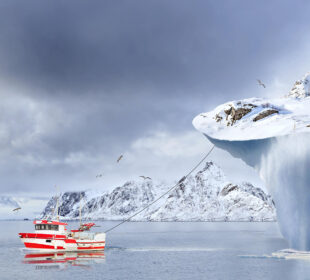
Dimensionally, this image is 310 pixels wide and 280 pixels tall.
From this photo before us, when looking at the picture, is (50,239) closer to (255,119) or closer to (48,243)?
(48,243)

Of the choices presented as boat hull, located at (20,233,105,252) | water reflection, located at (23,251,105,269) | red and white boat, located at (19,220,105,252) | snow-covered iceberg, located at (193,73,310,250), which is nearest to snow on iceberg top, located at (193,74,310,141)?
snow-covered iceberg, located at (193,73,310,250)

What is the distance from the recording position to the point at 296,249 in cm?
3866

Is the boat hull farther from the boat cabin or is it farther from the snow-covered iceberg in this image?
the snow-covered iceberg

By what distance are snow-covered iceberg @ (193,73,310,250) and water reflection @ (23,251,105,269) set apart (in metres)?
21.9

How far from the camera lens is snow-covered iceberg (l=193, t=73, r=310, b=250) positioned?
35781 mm

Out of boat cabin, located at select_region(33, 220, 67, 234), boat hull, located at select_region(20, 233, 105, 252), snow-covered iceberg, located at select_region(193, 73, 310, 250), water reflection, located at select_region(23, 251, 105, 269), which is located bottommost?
water reflection, located at select_region(23, 251, 105, 269)

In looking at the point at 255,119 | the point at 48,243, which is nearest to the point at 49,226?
the point at 48,243

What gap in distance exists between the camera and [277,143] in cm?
3675

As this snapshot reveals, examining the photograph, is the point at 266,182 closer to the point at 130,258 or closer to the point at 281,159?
the point at 281,159

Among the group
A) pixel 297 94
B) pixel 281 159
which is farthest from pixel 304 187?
pixel 297 94

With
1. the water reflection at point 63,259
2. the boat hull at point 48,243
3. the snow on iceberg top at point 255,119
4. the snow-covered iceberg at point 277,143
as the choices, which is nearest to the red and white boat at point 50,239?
the boat hull at point 48,243

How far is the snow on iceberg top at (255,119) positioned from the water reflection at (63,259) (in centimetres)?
2142

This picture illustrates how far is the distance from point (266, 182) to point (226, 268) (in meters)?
10.0

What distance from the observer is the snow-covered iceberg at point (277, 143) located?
117 feet
